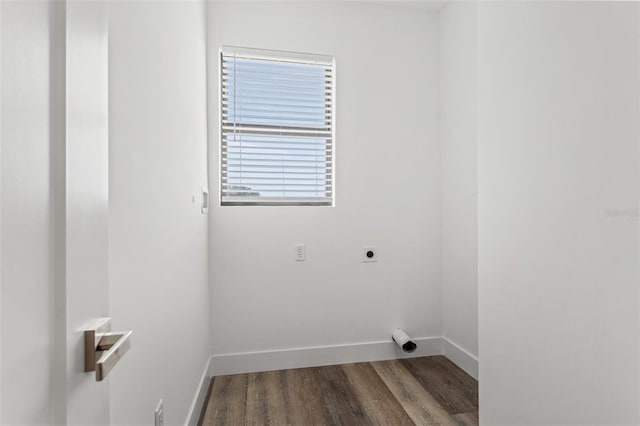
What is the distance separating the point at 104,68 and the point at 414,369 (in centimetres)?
238

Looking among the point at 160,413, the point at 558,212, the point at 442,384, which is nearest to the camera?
the point at 558,212

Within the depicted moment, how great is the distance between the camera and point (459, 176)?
235 centimetres

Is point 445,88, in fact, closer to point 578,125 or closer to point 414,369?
point 578,125

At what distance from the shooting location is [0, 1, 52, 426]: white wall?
349 millimetres

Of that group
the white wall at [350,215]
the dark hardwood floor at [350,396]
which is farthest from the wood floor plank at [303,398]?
the white wall at [350,215]

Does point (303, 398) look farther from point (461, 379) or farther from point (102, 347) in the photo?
point (102, 347)

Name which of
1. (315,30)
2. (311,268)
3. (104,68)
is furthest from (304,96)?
(104,68)

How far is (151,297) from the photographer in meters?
1.07

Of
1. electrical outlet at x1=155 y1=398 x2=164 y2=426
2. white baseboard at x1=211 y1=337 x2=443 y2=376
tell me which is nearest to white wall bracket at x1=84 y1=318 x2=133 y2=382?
electrical outlet at x1=155 y1=398 x2=164 y2=426

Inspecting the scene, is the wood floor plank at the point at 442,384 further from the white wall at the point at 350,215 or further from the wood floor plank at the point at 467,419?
the white wall at the point at 350,215

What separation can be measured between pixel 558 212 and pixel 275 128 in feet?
5.95

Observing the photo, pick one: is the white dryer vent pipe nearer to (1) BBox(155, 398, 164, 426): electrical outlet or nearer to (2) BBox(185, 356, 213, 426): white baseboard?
(2) BBox(185, 356, 213, 426): white baseboard

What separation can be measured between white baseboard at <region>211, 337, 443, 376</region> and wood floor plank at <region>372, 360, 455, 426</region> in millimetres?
90

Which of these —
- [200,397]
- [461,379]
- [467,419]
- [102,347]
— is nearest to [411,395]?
[467,419]
